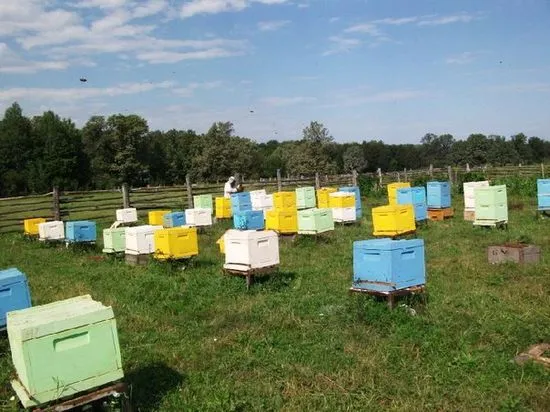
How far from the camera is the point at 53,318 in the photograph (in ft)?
13.6

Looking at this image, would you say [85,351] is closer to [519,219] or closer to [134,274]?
[134,274]

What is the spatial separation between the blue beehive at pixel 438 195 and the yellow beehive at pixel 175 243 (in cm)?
912

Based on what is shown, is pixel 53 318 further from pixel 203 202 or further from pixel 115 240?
pixel 203 202

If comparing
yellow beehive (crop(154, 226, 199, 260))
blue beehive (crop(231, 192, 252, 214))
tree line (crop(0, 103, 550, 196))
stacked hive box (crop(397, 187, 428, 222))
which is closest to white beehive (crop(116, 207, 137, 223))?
blue beehive (crop(231, 192, 252, 214))

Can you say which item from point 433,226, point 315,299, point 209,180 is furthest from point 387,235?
point 209,180

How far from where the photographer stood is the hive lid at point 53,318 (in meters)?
3.95

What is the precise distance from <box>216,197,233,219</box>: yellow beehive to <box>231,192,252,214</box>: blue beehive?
4.56 feet

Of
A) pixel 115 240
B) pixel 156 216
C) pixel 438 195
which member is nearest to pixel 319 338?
pixel 115 240

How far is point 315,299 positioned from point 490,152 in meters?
102

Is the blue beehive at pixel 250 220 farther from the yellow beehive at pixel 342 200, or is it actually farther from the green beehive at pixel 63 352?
the green beehive at pixel 63 352

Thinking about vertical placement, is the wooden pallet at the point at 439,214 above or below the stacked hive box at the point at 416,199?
below

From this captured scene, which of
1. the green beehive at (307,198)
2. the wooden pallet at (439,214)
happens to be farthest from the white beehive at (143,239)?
the wooden pallet at (439,214)

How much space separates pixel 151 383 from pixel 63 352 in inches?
54.1

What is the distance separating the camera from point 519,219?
16.2 metres
